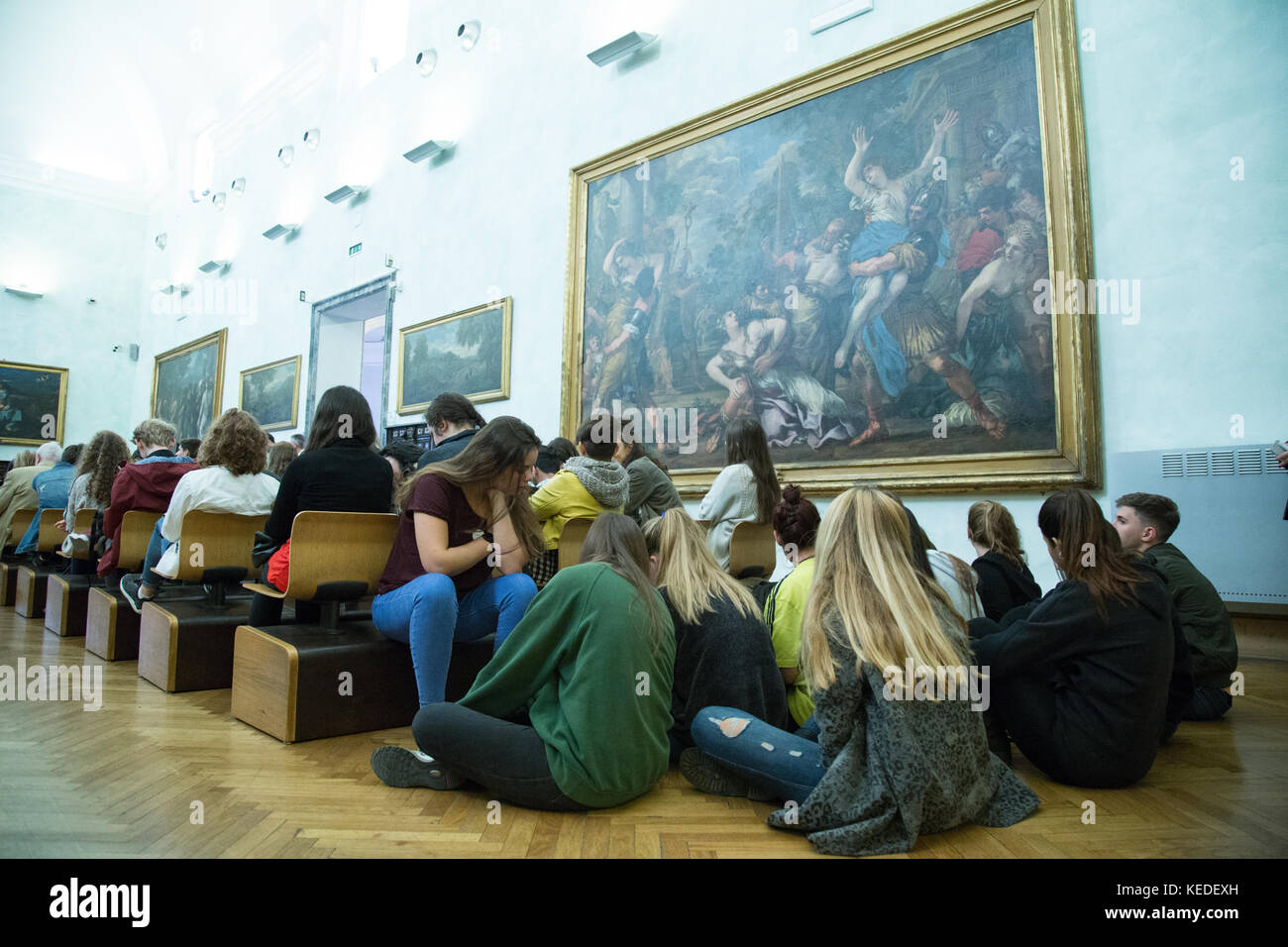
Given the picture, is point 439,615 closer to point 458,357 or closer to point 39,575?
point 39,575

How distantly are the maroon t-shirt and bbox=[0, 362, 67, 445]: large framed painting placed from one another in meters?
15.8

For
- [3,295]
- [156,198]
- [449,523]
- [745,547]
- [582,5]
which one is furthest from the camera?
[156,198]

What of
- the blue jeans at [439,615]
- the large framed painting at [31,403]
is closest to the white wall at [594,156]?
the large framed painting at [31,403]

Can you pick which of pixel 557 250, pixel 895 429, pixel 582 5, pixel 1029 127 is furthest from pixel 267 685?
pixel 582 5

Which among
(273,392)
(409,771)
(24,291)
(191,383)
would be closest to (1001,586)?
(409,771)

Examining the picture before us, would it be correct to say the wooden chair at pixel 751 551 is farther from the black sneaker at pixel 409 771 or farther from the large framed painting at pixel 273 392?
the large framed painting at pixel 273 392

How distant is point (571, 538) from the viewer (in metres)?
3.89

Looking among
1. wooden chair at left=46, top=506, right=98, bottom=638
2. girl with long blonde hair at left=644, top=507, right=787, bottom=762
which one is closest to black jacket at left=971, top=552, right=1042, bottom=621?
girl with long blonde hair at left=644, top=507, right=787, bottom=762

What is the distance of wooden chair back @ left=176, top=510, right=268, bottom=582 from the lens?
3.86 metres

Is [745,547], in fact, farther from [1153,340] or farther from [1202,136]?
[1202,136]

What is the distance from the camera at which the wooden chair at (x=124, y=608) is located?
176 inches

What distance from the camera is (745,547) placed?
422cm

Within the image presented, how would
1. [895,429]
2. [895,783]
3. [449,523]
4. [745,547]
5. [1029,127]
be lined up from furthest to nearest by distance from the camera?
[895,429]
[1029,127]
[745,547]
[449,523]
[895,783]

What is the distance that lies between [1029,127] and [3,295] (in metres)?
18.1
